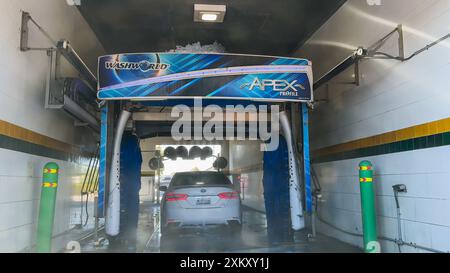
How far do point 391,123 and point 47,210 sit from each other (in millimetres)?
4539

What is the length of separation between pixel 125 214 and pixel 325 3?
16.3ft

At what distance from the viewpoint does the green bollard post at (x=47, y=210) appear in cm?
483

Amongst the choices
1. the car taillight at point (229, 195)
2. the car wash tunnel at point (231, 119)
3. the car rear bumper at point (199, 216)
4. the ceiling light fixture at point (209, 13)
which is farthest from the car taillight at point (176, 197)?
the ceiling light fixture at point (209, 13)

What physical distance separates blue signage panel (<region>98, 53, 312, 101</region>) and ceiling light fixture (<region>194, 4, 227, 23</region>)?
206cm

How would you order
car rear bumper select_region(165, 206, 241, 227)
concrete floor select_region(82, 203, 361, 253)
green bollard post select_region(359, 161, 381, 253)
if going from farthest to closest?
car rear bumper select_region(165, 206, 241, 227) → concrete floor select_region(82, 203, 361, 253) → green bollard post select_region(359, 161, 381, 253)

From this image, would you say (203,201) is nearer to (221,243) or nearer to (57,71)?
(221,243)

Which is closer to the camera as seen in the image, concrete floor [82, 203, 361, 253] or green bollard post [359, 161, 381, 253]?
green bollard post [359, 161, 381, 253]

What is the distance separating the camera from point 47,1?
5.73 meters

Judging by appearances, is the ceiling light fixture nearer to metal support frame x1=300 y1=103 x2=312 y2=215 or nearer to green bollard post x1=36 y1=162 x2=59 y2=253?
metal support frame x1=300 y1=103 x2=312 y2=215

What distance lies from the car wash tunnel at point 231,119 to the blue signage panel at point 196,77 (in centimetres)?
2

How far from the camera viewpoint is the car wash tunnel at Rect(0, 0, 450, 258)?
4723 mm

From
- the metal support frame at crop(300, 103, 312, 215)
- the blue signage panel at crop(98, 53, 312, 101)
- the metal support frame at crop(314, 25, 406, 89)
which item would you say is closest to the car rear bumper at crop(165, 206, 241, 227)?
the metal support frame at crop(300, 103, 312, 215)

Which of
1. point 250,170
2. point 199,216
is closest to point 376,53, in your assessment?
point 199,216
